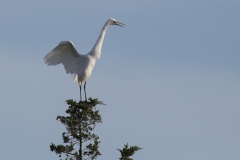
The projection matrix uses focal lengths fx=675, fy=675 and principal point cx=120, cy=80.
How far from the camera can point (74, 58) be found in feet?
90.4

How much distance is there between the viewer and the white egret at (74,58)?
2717 cm

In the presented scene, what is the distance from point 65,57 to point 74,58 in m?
0.38

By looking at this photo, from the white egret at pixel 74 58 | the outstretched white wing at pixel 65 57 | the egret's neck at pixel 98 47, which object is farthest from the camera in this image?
the egret's neck at pixel 98 47

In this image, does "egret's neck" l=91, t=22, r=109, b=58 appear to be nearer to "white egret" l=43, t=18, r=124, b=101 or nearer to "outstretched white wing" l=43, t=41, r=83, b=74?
"white egret" l=43, t=18, r=124, b=101

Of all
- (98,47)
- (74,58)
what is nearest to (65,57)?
(74,58)

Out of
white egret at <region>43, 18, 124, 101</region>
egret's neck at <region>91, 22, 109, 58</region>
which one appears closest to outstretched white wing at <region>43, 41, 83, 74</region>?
white egret at <region>43, 18, 124, 101</region>

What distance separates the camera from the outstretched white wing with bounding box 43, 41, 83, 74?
89.9 feet

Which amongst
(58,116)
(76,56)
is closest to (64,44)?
(76,56)

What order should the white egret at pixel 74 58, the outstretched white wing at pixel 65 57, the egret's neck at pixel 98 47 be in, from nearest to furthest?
the white egret at pixel 74 58 < the outstretched white wing at pixel 65 57 < the egret's neck at pixel 98 47

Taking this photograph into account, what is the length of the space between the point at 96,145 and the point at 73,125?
2.97ft

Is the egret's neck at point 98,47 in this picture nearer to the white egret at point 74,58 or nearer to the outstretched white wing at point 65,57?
the white egret at point 74,58

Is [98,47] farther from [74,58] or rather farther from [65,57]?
[65,57]

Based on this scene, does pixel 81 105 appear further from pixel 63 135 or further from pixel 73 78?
pixel 73 78

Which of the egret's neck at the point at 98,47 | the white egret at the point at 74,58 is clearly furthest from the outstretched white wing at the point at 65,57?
the egret's neck at the point at 98,47
